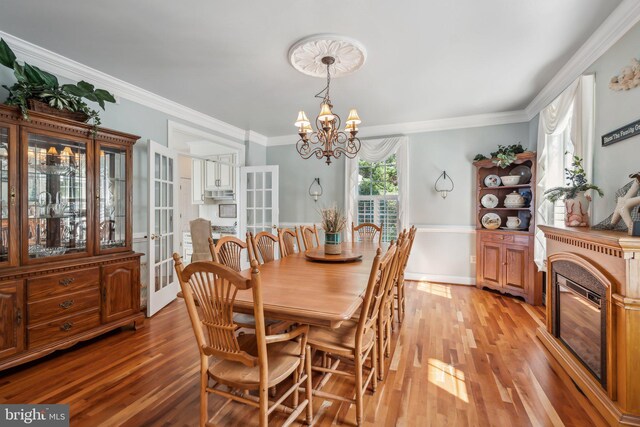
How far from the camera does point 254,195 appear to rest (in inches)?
209

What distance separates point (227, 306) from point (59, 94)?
2545mm

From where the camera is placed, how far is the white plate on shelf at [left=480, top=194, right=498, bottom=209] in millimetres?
4266

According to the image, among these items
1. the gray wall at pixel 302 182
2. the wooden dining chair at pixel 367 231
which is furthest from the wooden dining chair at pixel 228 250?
the gray wall at pixel 302 182

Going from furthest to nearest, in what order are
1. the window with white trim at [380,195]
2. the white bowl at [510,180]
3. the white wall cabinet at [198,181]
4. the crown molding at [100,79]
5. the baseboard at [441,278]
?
the white wall cabinet at [198,181] < the window with white trim at [380,195] < the baseboard at [441,278] < the white bowl at [510,180] < the crown molding at [100,79]

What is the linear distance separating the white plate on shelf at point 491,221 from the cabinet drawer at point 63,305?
15.5 ft

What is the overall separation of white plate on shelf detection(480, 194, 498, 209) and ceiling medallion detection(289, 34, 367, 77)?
282 cm

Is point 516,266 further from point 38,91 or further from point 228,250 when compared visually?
point 38,91

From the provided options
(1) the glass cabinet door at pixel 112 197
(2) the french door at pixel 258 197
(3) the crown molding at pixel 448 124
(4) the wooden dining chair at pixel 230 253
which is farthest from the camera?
(2) the french door at pixel 258 197

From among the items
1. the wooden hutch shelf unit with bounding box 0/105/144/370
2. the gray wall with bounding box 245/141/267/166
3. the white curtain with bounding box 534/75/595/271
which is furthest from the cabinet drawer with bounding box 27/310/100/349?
the white curtain with bounding box 534/75/595/271

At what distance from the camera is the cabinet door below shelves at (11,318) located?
207 centimetres

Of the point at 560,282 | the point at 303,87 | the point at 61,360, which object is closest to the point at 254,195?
the point at 303,87

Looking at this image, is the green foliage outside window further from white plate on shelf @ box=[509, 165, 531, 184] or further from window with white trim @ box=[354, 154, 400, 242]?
white plate on shelf @ box=[509, 165, 531, 184]

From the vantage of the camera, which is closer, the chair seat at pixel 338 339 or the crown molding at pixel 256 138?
the chair seat at pixel 338 339

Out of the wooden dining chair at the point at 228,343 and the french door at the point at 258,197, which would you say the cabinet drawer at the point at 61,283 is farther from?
the french door at the point at 258,197
